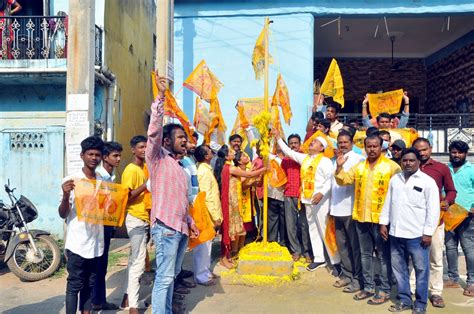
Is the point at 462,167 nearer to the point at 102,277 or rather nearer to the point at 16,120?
the point at 102,277

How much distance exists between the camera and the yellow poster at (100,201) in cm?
387

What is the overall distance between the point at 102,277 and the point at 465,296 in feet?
13.6

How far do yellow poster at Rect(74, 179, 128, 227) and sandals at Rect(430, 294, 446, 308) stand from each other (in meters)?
3.50

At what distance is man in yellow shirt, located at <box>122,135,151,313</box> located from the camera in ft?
14.4

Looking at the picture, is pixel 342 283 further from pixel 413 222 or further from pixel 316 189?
pixel 413 222

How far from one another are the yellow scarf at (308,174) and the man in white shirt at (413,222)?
140cm

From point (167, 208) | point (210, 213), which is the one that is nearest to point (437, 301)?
point (210, 213)

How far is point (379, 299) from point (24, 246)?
4.63 metres

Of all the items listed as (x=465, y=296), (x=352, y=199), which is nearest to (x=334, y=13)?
(x=352, y=199)

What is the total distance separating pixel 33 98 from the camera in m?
9.55

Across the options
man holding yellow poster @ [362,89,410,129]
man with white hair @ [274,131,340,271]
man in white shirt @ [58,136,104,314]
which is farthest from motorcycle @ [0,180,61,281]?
man holding yellow poster @ [362,89,410,129]

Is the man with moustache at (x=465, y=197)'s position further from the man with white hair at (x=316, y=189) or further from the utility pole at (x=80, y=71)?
the utility pole at (x=80, y=71)

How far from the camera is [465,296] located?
198 inches

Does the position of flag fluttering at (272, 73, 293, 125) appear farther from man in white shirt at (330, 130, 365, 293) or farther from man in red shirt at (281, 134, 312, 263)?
man in white shirt at (330, 130, 365, 293)
